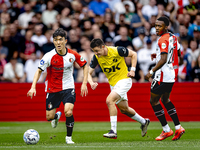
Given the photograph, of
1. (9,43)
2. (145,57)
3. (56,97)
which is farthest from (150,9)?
(56,97)

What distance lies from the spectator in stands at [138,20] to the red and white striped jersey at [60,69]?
292 inches

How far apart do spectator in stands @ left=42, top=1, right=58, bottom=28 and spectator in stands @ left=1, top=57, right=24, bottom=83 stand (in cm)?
296

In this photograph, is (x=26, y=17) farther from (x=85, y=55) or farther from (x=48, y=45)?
(x=85, y=55)

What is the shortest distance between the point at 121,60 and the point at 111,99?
3.53ft

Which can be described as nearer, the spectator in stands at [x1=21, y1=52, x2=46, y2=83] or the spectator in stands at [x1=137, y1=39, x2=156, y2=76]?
the spectator in stands at [x1=137, y1=39, x2=156, y2=76]

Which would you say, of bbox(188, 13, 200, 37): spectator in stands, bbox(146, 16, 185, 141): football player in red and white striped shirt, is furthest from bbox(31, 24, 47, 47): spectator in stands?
bbox(146, 16, 185, 141): football player in red and white striped shirt

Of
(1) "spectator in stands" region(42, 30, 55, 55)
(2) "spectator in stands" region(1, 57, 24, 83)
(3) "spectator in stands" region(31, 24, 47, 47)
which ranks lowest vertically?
(2) "spectator in stands" region(1, 57, 24, 83)

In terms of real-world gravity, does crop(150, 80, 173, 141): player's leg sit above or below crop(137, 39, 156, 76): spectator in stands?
below

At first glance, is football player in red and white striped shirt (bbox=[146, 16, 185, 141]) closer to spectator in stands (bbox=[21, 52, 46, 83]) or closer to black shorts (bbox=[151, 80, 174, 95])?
black shorts (bbox=[151, 80, 174, 95])

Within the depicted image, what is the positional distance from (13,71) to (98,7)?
5.03 m

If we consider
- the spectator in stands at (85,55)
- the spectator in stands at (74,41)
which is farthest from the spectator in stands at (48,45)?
the spectator in stands at (85,55)

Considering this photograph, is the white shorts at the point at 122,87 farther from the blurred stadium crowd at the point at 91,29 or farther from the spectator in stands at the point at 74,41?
the spectator in stands at the point at 74,41

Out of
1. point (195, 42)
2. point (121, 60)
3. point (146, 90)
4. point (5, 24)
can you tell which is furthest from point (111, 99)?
point (5, 24)

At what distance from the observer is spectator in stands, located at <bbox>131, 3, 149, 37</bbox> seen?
49.5ft
